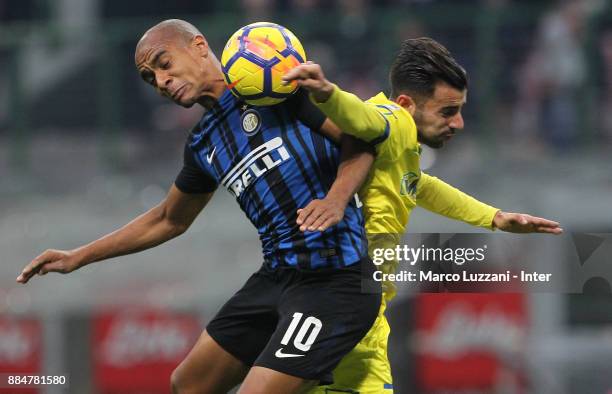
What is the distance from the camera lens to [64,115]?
11.9m

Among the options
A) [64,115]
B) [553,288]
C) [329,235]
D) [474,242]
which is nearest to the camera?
→ [329,235]

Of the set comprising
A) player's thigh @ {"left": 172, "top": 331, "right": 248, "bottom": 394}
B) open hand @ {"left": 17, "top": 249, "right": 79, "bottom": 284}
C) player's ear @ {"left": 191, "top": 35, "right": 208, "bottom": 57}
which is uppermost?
player's ear @ {"left": 191, "top": 35, "right": 208, "bottom": 57}

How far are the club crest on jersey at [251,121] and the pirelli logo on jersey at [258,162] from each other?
8 centimetres

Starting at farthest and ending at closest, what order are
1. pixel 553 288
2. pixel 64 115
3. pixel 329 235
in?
pixel 64 115 → pixel 553 288 → pixel 329 235

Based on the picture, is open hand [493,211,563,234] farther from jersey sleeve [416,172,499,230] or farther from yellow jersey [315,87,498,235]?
yellow jersey [315,87,498,235]

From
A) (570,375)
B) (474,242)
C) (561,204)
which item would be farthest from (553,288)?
(561,204)

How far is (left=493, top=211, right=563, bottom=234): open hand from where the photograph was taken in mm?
5680

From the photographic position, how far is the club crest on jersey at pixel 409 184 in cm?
548

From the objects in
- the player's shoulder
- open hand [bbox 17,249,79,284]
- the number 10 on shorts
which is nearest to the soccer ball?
the player's shoulder

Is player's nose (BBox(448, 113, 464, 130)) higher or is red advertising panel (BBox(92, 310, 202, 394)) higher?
red advertising panel (BBox(92, 310, 202, 394))

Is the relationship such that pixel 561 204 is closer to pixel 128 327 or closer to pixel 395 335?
pixel 395 335

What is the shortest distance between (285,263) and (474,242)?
4.61ft

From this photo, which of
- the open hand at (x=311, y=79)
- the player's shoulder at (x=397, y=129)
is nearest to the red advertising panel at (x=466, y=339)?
the player's shoulder at (x=397, y=129)

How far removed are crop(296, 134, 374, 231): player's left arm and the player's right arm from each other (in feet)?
0.23
